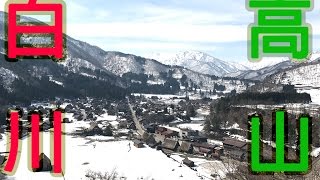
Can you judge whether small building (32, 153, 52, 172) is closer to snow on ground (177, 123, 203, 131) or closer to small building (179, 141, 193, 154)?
small building (179, 141, 193, 154)

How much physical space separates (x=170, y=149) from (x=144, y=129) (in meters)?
12.9

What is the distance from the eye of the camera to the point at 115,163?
2541 cm

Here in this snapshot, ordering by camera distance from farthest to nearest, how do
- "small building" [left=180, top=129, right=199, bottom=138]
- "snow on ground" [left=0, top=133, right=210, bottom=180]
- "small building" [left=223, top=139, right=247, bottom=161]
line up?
"small building" [left=180, top=129, right=199, bottom=138]
"small building" [left=223, top=139, right=247, bottom=161]
"snow on ground" [left=0, top=133, right=210, bottom=180]

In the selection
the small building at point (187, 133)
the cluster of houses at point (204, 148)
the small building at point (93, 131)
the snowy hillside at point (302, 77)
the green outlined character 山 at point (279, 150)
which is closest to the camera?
the green outlined character 山 at point (279, 150)

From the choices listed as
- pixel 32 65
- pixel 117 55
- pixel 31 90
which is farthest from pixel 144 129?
pixel 117 55

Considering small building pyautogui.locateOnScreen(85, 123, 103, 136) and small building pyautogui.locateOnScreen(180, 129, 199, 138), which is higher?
small building pyautogui.locateOnScreen(85, 123, 103, 136)

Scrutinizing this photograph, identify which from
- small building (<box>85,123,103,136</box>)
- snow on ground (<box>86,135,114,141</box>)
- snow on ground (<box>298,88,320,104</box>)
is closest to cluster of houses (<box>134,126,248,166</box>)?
snow on ground (<box>86,135,114,141</box>)

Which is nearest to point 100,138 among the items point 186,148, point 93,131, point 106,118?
point 93,131

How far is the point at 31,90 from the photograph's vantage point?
7431 centimetres

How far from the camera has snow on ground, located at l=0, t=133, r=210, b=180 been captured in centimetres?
2256

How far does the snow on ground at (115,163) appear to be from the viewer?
22562 millimetres

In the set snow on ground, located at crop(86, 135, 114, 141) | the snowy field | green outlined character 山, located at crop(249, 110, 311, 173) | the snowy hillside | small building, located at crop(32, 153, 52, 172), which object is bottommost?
snow on ground, located at crop(86, 135, 114, 141)

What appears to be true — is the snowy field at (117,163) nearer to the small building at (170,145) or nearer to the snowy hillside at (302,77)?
the small building at (170,145)

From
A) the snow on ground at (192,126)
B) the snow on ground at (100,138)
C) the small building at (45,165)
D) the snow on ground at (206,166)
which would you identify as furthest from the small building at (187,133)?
the small building at (45,165)
